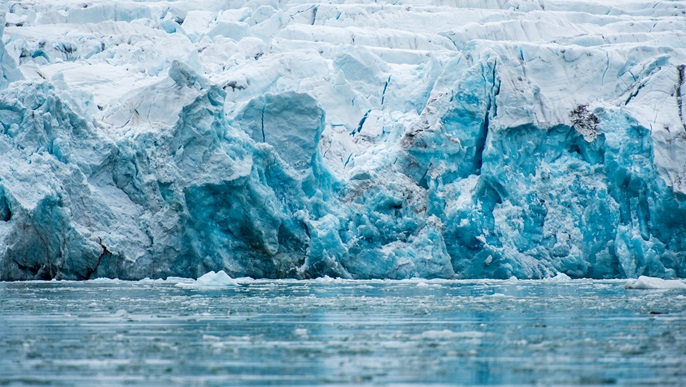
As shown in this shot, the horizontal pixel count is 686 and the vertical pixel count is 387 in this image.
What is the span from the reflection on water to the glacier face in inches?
296

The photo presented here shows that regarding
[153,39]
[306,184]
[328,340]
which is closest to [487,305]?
[328,340]

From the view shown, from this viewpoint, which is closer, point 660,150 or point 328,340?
point 328,340

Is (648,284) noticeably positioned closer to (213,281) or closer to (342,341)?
(213,281)

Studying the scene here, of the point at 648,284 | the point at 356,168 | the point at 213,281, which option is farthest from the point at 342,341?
the point at 356,168

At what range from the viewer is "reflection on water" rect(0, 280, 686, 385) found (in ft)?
20.1

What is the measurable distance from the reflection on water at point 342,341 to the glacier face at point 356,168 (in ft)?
24.6

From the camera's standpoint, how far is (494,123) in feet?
81.4

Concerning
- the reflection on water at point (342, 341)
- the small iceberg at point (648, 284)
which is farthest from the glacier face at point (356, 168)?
the reflection on water at point (342, 341)

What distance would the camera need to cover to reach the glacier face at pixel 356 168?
21.4 meters

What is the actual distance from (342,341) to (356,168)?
1664cm

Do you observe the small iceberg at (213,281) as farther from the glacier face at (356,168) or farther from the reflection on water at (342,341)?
the reflection on water at (342,341)

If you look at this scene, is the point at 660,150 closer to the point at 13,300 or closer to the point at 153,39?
the point at 13,300

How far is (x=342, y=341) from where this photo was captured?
8172mm

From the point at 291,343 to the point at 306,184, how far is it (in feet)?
52.1
